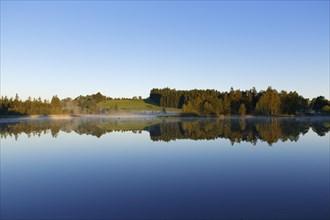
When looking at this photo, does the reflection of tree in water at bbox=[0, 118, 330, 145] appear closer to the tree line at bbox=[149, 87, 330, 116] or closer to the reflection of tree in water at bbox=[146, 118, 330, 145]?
the reflection of tree in water at bbox=[146, 118, 330, 145]

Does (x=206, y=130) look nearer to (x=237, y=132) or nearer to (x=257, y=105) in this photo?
(x=237, y=132)

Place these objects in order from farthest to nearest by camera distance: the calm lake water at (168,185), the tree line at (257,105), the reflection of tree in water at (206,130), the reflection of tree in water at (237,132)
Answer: the tree line at (257,105), the reflection of tree in water at (206,130), the reflection of tree in water at (237,132), the calm lake water at (168,185)

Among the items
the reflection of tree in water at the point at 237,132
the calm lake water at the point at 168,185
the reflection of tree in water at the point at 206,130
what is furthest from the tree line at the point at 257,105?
the calm lake water at the point at 168,185

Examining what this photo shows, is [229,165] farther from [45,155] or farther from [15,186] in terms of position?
[45,155]

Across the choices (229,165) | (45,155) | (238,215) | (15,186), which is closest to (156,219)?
(238,215)

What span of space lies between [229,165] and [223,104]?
132 metres

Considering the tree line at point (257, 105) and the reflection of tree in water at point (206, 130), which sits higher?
the tree line at point (257, 105)

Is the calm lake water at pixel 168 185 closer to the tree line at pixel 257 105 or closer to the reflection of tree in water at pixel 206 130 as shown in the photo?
the reflection of tree in water at pixel 206 130

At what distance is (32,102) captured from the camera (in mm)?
196250

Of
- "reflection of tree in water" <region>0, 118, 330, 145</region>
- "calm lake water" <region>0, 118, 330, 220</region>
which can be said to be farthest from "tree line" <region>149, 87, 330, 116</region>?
"calm lake water" <region>0, 118, 330, 220</region>

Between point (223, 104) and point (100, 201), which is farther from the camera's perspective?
point (223, 104)

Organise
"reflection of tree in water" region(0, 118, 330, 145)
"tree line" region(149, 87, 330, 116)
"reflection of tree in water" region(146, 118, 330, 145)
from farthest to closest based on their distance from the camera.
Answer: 1. "tree line" region(149, 87, 330, 116)
2. "reflection of tree in water" region(0, 118, 330, 145)
3. "reflection of tree in water" region(146, 118, 330, 145)

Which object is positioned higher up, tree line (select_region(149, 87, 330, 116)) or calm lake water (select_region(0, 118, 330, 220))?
tree line (select_region(149, 87, 330, 116))

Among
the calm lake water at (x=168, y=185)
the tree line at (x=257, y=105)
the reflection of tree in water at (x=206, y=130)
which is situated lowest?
the calm lake water at (x=168, y=185)
